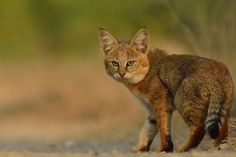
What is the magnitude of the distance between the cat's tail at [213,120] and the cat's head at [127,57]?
1.14m

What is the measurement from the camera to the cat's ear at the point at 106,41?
37.9 feet

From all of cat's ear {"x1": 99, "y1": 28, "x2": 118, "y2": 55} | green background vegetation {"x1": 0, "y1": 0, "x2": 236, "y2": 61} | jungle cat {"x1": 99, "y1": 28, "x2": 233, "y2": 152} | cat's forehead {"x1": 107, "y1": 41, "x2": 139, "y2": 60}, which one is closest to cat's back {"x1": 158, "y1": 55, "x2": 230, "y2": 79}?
jungle cat {"x1": 99, "y1": 28, "x2": 233, "y2": 152}

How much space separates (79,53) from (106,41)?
15632 millimetres

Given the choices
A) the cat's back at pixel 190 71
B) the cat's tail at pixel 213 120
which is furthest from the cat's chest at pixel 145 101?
the cat's tail at pixel 213 120

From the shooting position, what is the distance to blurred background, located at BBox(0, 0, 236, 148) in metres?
16.4

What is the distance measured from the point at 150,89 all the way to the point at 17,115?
9.99 meters

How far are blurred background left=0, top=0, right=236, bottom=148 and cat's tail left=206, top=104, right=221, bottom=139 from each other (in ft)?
11.4

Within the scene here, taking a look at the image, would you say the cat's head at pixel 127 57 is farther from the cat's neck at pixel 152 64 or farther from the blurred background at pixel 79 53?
the blurred background at pixel 79 53

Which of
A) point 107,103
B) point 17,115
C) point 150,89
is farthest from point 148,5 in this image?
point 150,89

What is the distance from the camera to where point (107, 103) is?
803 inches

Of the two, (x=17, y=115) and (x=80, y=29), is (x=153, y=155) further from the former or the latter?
(x=80, y=29)

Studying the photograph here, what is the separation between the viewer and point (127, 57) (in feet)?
37.2

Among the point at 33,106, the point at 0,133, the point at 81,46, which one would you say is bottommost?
the point at 0,133

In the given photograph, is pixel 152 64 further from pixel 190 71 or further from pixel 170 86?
pixel 190 71
